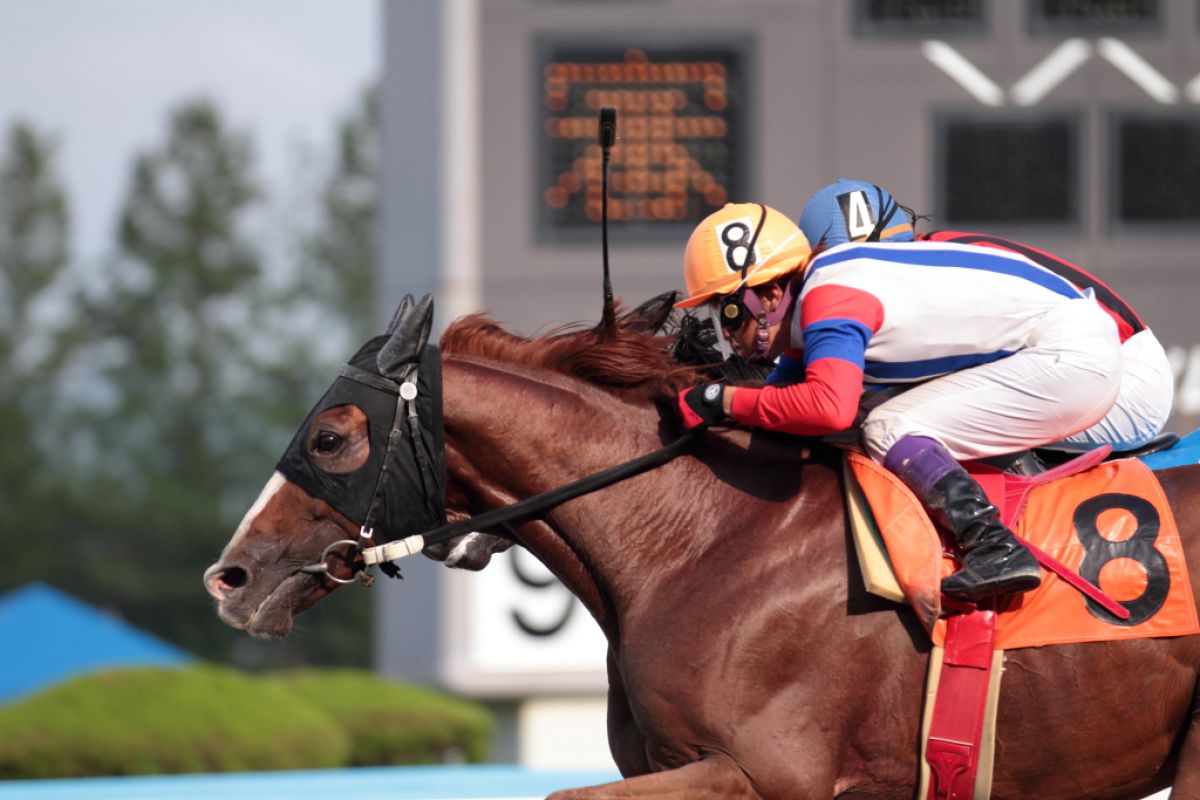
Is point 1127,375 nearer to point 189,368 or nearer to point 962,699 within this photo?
point 962,699

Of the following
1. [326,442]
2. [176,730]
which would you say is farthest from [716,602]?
[176,730]

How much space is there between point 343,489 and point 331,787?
2796 mm

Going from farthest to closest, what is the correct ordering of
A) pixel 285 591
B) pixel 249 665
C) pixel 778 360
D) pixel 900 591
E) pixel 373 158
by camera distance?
pixel 373 158
pixel 249 665
pixel 778 360
pixel 285 591
pixel 900 591

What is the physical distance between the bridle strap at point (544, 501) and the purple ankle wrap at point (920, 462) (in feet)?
1.32

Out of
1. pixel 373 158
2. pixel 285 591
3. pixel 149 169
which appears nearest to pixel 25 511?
pixel 149 169

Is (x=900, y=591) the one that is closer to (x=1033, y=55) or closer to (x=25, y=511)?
(x=1033, y=55)

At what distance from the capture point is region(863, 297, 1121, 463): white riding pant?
10.5 ft

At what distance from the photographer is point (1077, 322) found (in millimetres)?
3240

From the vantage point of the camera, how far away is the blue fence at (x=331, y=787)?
539cm

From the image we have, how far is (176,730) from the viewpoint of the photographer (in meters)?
7.37

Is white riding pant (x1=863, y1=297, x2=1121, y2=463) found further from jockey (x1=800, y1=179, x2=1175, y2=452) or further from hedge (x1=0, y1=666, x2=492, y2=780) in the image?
hedge (x1=0, y1=666, x2=492, y2=780)

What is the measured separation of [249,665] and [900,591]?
26.7m

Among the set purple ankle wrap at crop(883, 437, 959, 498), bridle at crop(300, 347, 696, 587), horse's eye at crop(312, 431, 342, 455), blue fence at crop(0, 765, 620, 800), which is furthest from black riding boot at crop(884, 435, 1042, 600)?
blue fence at crop(0, 765, 620, 800)

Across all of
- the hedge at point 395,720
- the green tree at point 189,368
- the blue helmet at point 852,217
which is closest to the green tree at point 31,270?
the green tree at point 189,368
